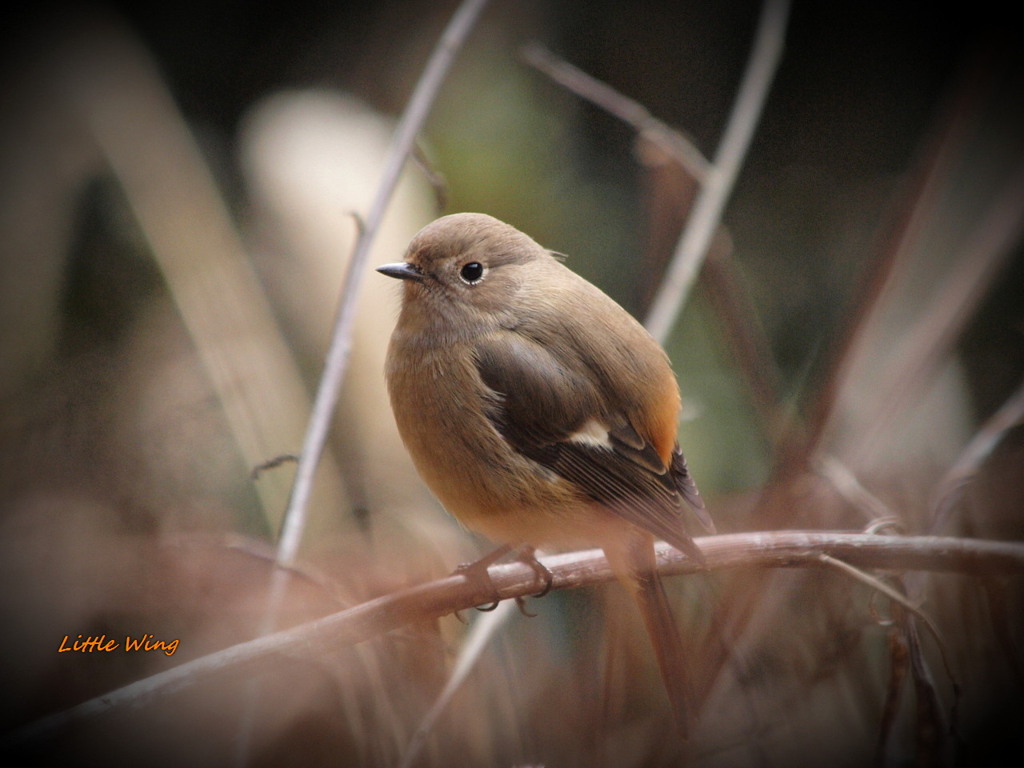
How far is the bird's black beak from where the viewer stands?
1083 millimetres

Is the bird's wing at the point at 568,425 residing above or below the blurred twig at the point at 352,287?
below

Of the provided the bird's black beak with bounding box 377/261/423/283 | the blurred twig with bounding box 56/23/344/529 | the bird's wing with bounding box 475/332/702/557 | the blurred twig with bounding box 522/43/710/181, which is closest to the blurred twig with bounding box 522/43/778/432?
the blurred twig with bounding box 522/43/710/181

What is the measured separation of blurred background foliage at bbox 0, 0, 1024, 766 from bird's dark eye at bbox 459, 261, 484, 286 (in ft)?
0.37

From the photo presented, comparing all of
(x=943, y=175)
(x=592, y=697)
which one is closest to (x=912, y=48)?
(x=943, y=175)

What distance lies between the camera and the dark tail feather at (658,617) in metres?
0.96

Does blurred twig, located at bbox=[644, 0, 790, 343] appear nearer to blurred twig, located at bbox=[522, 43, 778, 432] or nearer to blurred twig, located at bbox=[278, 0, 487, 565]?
blurred twig, located at bbox=[522, 43, 778, 432]

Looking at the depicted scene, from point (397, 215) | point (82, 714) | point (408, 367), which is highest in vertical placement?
point (397, 215)

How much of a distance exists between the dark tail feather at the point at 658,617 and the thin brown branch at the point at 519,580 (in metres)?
0.02

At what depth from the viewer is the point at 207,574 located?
3.07 ft

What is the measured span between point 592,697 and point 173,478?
0.60 m

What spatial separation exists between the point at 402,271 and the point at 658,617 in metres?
0.54

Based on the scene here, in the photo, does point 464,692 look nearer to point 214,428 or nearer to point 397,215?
point 214,428

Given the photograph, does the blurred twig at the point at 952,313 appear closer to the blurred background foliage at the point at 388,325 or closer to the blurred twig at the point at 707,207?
the blurred background foliage at the point at 388,325
